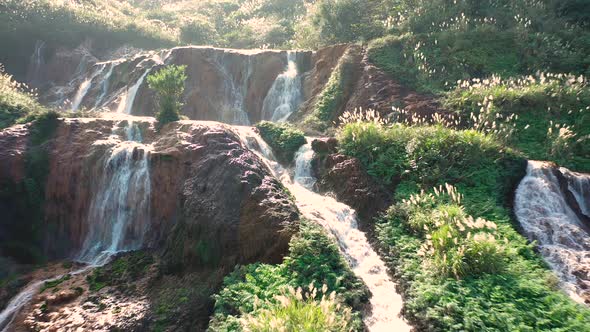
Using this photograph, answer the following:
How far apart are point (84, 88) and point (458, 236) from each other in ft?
85.4

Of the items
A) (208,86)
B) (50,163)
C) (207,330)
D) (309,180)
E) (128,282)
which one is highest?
(208,86)

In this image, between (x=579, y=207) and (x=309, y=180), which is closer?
(x=579, y=207)

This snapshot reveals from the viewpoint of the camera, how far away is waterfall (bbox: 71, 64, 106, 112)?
80.3ft

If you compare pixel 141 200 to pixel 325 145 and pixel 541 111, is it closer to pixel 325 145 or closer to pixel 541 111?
pixel 325 145

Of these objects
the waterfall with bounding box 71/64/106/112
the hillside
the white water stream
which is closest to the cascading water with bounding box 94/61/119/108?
the waterfall with bounding box 71/64/106/112

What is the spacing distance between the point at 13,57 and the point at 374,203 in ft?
101

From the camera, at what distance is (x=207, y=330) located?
6.70 meters

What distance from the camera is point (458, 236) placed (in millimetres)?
8117

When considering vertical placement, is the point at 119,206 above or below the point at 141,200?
below

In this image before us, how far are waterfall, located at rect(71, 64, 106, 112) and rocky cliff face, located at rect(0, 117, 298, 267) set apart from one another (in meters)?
12.7

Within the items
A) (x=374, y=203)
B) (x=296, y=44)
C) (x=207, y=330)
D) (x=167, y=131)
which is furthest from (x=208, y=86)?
(x=207, y=330)

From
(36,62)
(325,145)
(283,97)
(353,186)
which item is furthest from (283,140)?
(36,62)

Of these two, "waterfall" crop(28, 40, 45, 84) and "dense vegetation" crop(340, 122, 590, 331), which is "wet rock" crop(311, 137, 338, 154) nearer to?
"dense vegetation" crop(340, 122, 590, 331)

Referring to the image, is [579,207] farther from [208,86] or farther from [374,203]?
[208,86]
